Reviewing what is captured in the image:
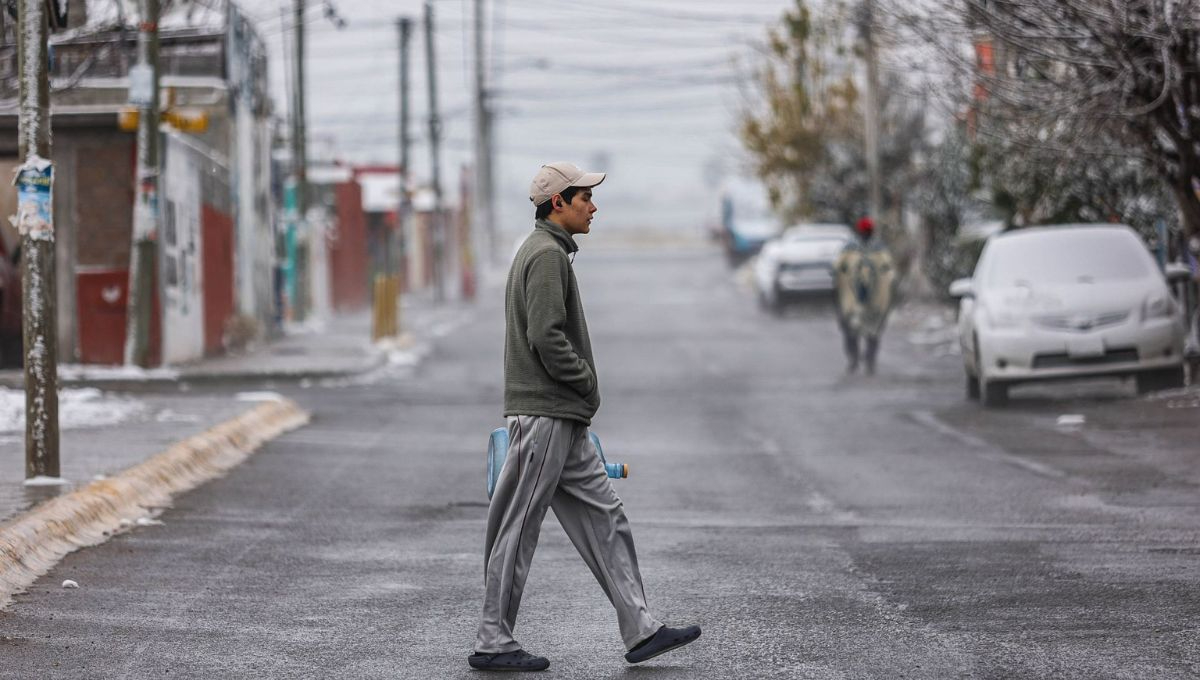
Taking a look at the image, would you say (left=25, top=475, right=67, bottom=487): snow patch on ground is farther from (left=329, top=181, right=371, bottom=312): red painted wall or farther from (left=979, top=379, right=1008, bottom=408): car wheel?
(left=329, top=181, right=371, bottom=312): red painted wall

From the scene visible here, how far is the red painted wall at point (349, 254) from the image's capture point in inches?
→ 1908

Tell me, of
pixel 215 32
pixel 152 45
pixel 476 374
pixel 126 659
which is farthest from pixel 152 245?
pixel 126 659

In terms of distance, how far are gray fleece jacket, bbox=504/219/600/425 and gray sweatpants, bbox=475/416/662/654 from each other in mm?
74

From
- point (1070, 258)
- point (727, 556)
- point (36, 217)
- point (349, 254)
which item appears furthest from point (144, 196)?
point (349, 254)

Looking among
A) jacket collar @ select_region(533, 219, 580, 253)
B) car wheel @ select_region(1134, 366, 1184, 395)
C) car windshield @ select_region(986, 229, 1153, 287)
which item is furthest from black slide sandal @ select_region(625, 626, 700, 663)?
car windshield @ select_region(986, 229, 1153, 287)

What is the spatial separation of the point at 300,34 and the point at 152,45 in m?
14.3

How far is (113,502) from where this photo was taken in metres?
10.5

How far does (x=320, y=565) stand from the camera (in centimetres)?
888

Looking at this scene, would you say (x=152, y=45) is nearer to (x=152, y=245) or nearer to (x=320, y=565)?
(x=152, y=245)

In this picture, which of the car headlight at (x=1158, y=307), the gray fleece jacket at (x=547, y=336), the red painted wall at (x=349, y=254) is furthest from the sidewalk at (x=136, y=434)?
the red painted wall at (x=349, y=254)

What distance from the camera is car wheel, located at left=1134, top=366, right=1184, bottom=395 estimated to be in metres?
17.2

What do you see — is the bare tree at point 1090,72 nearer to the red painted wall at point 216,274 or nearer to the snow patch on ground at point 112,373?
the snow patch on ground at point 112,373

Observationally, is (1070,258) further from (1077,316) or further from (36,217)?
(36,217)

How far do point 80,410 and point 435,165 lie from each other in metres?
35.6
